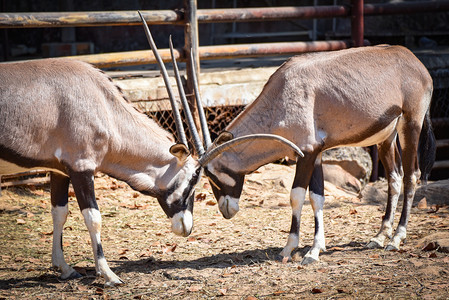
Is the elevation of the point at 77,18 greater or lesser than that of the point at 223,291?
greater

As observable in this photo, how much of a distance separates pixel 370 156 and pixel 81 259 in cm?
487

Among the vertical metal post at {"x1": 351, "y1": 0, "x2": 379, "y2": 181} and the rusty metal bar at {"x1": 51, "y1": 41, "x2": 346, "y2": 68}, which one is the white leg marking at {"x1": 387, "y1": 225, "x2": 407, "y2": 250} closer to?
the vertical metal post at {"x1": 351, "y1": 0, "x2": 379, "y2": 181}

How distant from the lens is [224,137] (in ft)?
17.6

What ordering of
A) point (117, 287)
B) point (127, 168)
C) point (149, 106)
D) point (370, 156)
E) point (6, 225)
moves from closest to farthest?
point (117, 287), point (127, 168), point (6, 225), point (149, 106), point (370, 156)

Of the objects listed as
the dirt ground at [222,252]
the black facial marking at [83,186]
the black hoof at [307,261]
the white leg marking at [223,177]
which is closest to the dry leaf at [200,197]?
the dirt ground at [222,252]

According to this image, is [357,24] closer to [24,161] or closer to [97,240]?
[97,240]

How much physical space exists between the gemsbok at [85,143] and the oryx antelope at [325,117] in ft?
1.83

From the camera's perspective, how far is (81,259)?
216 inches

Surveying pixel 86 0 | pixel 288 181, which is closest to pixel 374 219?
pixel 288 181

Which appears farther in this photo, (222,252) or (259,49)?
(259,49)

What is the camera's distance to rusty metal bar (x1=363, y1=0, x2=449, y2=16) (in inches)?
362

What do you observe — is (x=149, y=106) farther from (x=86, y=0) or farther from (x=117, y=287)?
(x=86, y=0)

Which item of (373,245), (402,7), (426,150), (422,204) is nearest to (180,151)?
(373,245)

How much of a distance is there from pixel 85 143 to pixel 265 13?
14.3ft
